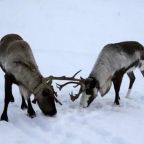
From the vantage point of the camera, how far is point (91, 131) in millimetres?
5590

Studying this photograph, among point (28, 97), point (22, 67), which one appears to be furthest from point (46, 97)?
point (22, 67)

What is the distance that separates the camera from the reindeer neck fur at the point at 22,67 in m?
5.66

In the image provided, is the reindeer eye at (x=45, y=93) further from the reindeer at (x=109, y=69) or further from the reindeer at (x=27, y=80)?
the reindeer at (x=109, y=69)

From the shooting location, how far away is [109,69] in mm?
6770

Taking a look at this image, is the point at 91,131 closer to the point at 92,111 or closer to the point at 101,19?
the point at 92,111

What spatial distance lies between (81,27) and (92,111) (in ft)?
29.7

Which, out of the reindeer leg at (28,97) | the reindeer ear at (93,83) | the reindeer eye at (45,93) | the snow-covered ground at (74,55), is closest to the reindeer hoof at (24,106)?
the snow-covered ground at (74,55)

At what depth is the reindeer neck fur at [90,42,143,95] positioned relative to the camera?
6.64 metres

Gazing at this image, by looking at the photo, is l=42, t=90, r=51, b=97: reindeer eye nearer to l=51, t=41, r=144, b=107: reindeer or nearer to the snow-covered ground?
the snow-covered ground

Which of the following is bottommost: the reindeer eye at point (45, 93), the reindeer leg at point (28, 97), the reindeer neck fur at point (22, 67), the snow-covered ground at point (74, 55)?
the snow-covered ground at point (74, 55)

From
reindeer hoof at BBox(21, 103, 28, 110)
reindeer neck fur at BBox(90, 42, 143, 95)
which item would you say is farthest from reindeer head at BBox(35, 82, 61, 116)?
reindeer neck fur at BBox(90, 42, 143, 95)

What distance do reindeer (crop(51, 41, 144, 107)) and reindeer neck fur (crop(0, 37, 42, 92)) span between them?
69 cm

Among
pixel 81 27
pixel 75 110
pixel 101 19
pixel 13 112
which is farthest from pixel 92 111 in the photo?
pixel 101 19

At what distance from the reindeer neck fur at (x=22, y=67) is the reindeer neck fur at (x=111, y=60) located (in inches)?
51.3
